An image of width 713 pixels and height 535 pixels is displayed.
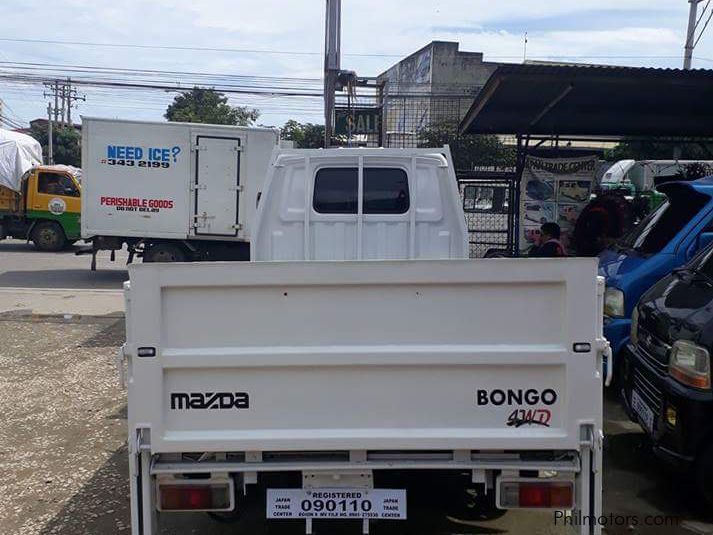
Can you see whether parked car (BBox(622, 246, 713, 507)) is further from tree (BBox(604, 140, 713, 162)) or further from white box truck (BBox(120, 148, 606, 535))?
tree (BBox(604, 140, 713, 162))

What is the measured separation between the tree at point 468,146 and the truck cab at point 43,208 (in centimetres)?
980

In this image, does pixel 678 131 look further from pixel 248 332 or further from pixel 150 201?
pixel 248 332

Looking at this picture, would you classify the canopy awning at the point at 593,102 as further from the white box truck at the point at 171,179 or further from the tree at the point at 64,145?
the tree at the point at 64,145

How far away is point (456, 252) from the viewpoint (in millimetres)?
5199

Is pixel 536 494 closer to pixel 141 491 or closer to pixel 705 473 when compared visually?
pixel 705 473

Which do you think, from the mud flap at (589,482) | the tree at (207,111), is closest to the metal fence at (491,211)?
the mud flap at (589,482)

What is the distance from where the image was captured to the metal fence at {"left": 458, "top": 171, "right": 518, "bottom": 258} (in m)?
11.1

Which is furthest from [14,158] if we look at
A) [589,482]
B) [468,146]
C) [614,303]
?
[589,482]

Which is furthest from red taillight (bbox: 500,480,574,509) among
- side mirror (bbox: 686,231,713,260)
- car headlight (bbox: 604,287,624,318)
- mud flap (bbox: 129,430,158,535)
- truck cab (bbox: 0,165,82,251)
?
truck cab (bbox: 0,165,82,251)

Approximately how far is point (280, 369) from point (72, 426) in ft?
11.9

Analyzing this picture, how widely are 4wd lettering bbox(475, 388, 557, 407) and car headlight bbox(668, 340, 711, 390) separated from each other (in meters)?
1.47

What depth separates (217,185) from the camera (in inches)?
513

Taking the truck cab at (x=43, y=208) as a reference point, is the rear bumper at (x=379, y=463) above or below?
below

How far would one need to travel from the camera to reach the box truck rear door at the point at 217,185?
1292 centimetres
